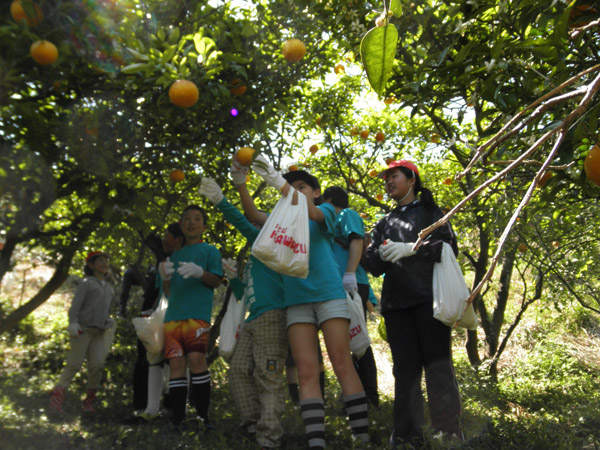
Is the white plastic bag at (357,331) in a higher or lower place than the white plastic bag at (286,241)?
lower

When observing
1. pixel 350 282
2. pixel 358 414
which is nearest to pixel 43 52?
pixel 350 282

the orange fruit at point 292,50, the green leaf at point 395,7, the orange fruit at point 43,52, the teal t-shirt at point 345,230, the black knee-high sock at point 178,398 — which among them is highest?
the orange fruit at point 292,50

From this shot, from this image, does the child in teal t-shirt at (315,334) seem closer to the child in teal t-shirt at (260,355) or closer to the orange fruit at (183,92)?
the child in teal t-shirt at (260,355)

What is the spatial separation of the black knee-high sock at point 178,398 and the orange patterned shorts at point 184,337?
17 centimetres

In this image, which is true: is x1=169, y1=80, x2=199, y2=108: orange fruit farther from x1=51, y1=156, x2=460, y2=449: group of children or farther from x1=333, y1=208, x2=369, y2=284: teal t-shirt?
x1=333, y1=208, x2=369, y2=284: teal t-shirt

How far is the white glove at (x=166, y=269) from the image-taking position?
11.4ft

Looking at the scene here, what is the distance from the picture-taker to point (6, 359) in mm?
3604

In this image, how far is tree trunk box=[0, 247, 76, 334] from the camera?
239 cm

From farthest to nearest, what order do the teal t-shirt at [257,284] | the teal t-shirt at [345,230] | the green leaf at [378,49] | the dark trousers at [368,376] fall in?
the dark trousers at [368,376] < the teal t-shirt at [345,230] < the teal t-shirt at [257,284] < the green leaf at [378,49]

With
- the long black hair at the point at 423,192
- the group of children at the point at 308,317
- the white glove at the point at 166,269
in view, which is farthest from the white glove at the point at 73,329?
the long black hair at the point at 423,192

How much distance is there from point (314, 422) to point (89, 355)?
8.71ft

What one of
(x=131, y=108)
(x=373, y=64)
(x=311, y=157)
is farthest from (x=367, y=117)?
(x=373, y=64)

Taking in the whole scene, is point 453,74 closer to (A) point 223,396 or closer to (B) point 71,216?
(B) point 71,216

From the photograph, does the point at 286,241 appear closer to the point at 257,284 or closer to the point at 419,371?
the point at 257,284
